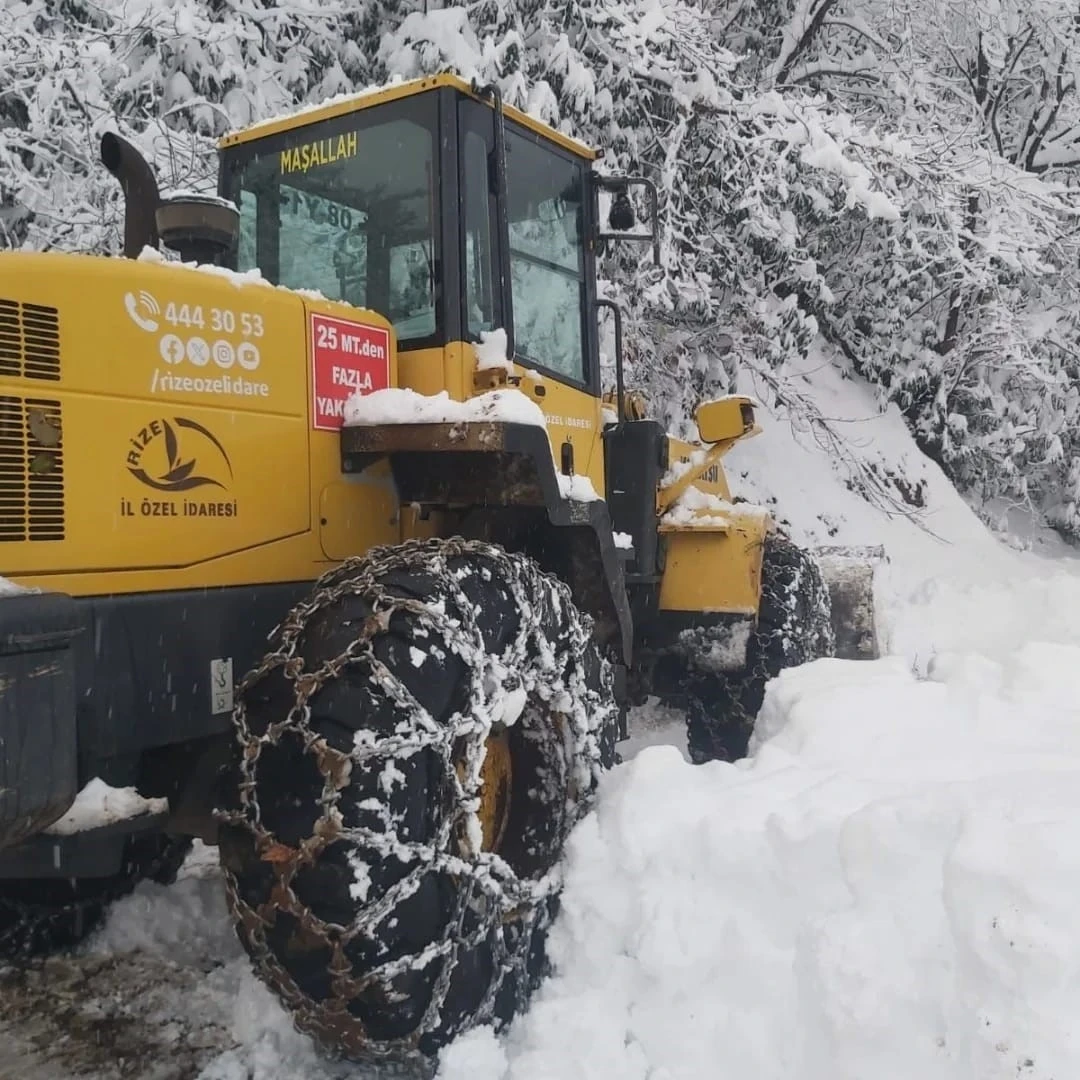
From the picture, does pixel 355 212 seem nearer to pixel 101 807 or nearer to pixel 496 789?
pixel 496 789

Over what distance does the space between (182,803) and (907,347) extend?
33.2 feet

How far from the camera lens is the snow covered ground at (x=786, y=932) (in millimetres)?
2314

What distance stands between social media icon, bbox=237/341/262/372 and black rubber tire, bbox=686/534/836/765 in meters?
3.15

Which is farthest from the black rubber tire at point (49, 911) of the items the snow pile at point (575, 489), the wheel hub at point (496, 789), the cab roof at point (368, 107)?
the cab roof at point (368, 107)

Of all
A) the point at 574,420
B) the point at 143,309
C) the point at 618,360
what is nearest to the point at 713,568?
the point at 618,360

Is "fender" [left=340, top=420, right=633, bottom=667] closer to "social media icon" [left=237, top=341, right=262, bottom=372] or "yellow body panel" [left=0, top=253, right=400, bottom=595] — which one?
"yellow body panel" [left=0, top=253, right=400, bottom=595]

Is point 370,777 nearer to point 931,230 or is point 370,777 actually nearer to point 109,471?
point 109,471

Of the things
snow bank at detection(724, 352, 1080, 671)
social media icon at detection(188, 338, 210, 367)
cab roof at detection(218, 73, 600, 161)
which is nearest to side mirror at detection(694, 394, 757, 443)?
cab roof at detection(218, 73, 600, 161)

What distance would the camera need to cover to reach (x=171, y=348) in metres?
2.70

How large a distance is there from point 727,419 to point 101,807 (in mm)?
3470

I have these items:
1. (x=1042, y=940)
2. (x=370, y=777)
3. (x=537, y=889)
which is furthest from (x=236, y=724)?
(x=1042, y=940)

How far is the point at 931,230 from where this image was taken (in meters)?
9.66

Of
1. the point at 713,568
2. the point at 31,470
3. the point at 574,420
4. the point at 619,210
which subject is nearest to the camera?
the point at 31,470

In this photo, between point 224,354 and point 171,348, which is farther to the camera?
point 224,354
